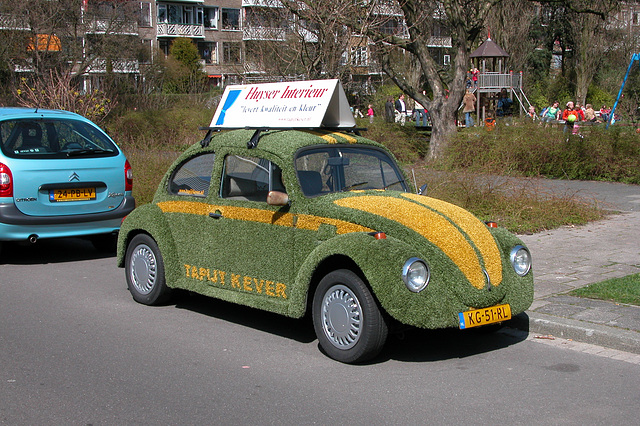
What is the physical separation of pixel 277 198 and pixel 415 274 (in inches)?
52.8

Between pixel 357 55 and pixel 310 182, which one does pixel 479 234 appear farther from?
pixel 357 55

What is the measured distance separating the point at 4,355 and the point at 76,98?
521 inches

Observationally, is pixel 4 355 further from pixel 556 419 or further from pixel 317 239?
pixel 556 419

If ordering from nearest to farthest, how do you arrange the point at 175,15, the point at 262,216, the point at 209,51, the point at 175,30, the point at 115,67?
the point at 262,216
the point at 115,67
the point at 175,30
the point at 175,15
the point at 209,51

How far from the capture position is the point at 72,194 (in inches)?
370

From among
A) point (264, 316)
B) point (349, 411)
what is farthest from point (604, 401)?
point (264, 316)

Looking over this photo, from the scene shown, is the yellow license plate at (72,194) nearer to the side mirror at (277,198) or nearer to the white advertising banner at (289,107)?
the white advertising banner at (289,107)

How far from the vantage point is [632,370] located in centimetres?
545

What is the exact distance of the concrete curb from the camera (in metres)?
5.88

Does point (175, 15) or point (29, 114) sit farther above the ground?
point (175, 15)

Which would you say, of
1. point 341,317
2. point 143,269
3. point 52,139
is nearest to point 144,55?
point 52,139

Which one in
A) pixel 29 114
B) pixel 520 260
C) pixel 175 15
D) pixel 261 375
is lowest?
pixel 261 375

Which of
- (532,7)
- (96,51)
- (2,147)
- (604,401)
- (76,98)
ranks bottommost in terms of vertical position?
(604,401)

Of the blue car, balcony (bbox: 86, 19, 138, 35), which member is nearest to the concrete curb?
the blue car
